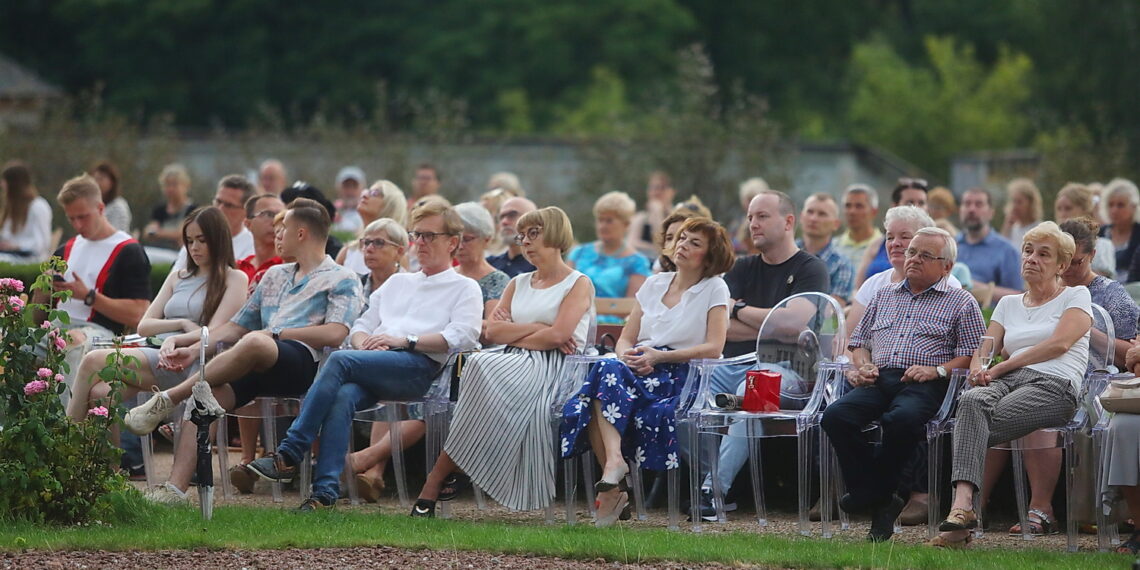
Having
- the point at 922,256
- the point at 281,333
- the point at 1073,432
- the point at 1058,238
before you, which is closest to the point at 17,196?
the point at 281,333

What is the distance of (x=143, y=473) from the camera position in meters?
8.80

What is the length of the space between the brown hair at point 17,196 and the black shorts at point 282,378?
5.09 m

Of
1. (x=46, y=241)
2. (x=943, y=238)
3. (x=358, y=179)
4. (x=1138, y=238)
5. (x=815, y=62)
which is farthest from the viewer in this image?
(x=815, y=62)

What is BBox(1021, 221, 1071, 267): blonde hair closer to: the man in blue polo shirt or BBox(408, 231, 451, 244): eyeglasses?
BBox(408, 231, 451, 244): eyeglasses

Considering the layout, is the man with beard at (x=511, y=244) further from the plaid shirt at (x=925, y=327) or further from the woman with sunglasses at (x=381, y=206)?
the plaid shirt at (x=925, y=327)

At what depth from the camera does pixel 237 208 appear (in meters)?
10.2

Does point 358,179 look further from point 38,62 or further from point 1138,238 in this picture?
point 38,62

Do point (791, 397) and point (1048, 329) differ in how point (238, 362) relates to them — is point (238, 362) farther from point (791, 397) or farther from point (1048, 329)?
point (1048, 329)

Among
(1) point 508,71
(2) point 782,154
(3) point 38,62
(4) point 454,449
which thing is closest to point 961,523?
(4) point 454,449

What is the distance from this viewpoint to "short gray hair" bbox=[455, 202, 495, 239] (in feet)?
28.0

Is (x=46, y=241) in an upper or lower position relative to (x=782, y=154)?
lower

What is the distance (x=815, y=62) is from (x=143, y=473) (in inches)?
1379

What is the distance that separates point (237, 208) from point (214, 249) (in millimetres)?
1844

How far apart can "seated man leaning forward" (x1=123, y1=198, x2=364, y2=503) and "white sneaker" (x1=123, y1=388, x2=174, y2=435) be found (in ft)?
0.05
